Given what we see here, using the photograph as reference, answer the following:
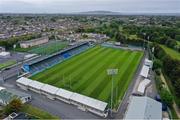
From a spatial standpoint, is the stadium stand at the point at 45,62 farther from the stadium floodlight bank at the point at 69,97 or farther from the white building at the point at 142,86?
the white building at the point at 142,86

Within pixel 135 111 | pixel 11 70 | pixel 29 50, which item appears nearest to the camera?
pixel 135 111

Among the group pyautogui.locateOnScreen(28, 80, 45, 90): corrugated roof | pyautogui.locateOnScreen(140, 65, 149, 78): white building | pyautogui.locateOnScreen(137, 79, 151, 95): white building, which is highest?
pyautogui.locateOnScreen(140, 65, 149, 78): white building

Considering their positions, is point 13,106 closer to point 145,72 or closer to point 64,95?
point 64,95

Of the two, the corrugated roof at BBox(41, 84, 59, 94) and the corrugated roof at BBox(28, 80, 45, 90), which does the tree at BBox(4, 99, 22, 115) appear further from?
the corrugated roof at BBox(28, 80, 45, 90)

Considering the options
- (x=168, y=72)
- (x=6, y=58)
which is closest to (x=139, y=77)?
(x=168, y=72)

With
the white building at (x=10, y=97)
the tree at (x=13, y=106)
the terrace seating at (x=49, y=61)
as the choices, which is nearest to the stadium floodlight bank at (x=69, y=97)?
the white building at (x=10, y=97)

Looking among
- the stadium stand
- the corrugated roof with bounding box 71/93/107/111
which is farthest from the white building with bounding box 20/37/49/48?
the corrugated roof with bounding box 71/93/107/111

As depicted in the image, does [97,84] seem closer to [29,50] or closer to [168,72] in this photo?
[168,72]

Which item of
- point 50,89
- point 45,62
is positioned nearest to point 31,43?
point 45,62
